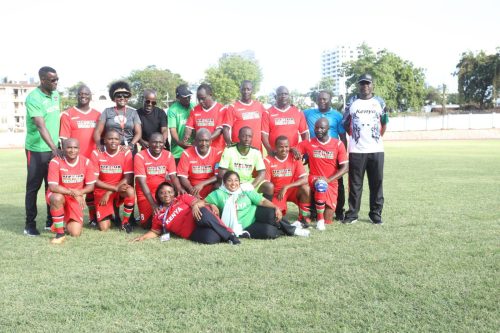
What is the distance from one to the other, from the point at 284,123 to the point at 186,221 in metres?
2.37

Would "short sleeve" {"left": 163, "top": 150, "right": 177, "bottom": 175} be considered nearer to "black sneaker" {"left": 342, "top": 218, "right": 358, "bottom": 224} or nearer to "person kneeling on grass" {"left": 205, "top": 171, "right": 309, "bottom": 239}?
"person kneeling on grass" {"left": 205, "top": 171, "right": 309, "bottom": 239}

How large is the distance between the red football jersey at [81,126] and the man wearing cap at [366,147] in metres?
3.77

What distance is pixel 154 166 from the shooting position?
21.4 ft

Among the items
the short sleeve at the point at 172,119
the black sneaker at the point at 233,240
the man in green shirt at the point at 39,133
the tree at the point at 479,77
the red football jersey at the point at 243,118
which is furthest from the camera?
the tree at the point at 479,77

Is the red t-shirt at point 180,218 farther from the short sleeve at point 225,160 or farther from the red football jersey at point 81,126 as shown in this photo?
the red football jersey at point 81,126

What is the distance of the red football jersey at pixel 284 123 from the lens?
715 centimetres

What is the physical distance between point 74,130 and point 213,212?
2.53m

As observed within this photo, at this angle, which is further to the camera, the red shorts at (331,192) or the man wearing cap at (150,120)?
the man wearing cap at (150,120)

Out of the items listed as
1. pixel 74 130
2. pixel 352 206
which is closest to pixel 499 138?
pixel 352 206

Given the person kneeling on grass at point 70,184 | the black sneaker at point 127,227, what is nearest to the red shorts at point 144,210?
the black sneaker at point 127,227

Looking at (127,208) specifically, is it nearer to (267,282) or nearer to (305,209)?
(305,209)

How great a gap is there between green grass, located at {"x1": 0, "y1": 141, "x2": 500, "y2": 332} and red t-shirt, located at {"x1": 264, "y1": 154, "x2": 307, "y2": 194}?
0.94 m

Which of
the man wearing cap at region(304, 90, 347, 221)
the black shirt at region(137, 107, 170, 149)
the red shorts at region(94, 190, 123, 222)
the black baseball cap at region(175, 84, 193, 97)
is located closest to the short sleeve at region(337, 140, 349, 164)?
the man wearing cap at region(304, 90, 347, 221)

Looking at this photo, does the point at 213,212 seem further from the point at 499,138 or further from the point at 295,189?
the point at 499,138
